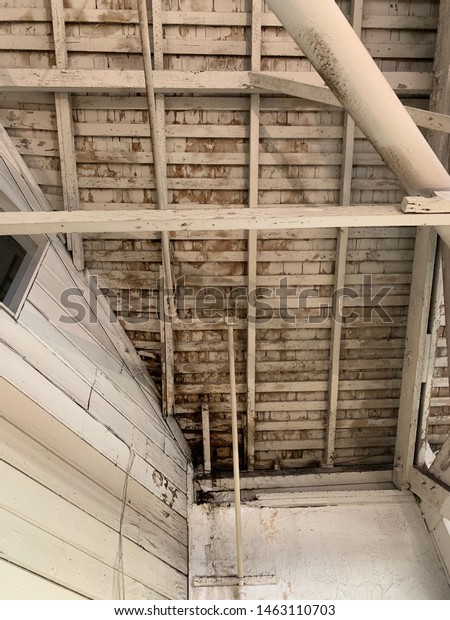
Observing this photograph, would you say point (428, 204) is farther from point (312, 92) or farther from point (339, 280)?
point (339, 280)

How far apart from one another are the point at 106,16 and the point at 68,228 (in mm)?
1836

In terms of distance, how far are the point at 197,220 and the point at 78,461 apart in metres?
1.54

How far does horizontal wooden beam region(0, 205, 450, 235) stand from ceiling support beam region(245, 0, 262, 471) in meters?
1.25

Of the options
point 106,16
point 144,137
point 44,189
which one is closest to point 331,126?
point 144,137

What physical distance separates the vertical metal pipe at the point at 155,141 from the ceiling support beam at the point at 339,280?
1297mm

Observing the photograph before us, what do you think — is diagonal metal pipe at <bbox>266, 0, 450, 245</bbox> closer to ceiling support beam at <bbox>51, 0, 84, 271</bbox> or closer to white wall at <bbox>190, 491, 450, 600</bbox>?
ceiling support beam at <bbox>51, 0, 84, 271</bbox>

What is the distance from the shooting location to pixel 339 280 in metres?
3.85

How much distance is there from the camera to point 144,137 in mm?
3500

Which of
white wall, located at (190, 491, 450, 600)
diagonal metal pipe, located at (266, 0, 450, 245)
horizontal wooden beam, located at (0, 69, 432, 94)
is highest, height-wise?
horizontal wooden beam, located at (0, 69, 432, 94)

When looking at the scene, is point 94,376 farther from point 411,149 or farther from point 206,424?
point 411,149

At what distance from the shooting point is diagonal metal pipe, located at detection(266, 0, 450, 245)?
1885 millimetres

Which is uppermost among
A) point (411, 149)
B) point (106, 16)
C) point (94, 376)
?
point (106, 16)

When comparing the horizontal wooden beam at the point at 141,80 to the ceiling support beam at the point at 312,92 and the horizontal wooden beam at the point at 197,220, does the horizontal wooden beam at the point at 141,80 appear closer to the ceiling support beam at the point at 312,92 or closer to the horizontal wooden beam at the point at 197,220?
the ceiling support beam at the point at 312,92

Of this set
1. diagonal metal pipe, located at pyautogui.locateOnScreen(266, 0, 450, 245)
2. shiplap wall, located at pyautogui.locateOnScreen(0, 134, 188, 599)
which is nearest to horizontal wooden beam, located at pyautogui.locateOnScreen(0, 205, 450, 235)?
diagonal metal pipe, located at pyautogui.locateOnScreen(266, 0, 450, 245)
